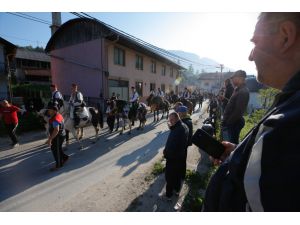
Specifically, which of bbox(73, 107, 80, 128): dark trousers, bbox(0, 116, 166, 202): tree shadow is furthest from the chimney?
bbox(73, 107, 80, 128): dark trousers

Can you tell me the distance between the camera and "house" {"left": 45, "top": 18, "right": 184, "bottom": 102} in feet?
53.5

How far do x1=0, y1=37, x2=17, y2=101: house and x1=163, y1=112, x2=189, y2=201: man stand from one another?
67.4ft

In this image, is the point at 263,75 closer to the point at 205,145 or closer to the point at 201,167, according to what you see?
the point at 205,145

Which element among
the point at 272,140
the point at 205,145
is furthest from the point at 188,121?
the point at 272,140

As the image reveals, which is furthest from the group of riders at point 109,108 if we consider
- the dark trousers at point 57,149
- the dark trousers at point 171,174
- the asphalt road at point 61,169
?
the dark trousers at point 171,174

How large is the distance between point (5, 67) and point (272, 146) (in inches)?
962

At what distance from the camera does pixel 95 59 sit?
16828 millimetres

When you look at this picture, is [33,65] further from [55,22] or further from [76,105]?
[76,105]

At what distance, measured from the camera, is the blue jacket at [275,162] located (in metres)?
0.67

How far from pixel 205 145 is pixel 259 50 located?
93 centimetres

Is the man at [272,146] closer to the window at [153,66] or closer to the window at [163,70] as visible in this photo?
the window at [153,66]

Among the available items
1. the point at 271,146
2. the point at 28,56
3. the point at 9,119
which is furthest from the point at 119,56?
the point at 28,56

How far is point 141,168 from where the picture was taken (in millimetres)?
5680

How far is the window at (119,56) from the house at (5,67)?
10.9m
